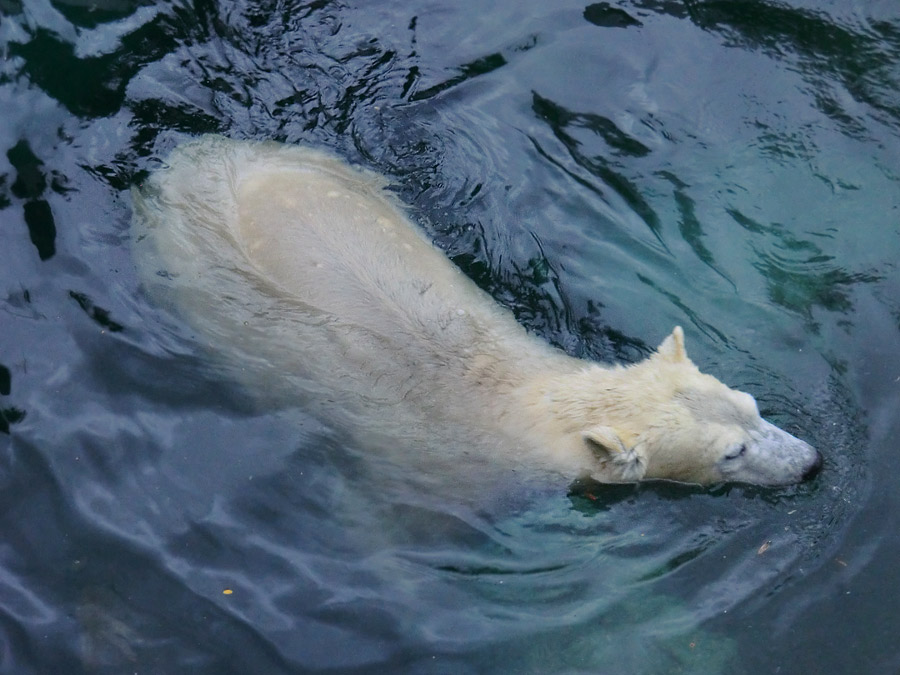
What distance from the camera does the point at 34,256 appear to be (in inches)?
233

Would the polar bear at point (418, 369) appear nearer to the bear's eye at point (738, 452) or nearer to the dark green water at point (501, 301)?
the bear's eye at point (738, 452)

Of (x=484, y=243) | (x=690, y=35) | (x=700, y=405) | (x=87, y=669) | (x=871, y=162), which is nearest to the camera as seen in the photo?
(x=87, y=669)

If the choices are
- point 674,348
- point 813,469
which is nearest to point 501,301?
point 674,348

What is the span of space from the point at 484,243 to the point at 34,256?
3147 mm

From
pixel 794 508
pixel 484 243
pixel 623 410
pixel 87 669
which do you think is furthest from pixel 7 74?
pixel 794 508

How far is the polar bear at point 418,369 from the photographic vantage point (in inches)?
207

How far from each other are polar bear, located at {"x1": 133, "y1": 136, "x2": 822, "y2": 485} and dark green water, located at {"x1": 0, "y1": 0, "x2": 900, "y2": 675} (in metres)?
0.26

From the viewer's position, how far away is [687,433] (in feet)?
17.2

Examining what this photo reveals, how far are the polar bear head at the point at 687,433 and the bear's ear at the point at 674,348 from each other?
0.01 m

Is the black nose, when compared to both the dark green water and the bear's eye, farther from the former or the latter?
the bear's eye

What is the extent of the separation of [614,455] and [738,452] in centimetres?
79

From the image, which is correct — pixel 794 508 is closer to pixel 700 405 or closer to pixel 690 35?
pixel 700 405

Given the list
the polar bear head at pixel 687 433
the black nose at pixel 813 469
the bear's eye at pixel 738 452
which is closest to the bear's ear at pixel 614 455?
the polar bear head at pixel 687 433

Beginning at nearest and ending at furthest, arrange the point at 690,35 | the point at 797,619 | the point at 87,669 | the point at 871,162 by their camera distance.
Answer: the point at 87,669
the point at 797,619
the point at 871,162
the point at 690,35
